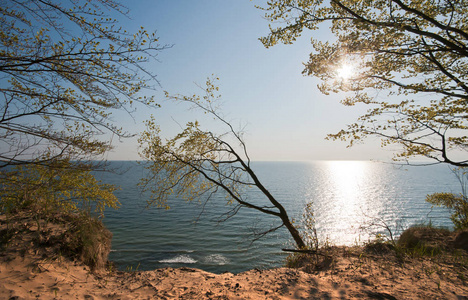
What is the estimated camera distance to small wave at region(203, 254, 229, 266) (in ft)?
58.6

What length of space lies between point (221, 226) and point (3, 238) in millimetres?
25260

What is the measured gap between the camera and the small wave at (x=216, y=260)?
17875 mm

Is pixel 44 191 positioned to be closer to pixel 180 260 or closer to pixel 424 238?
pixel 424 238

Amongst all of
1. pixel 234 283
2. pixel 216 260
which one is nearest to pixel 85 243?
pixel 234 283

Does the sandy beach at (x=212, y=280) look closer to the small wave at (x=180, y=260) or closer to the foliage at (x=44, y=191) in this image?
the foliage at (x=44, y=191)

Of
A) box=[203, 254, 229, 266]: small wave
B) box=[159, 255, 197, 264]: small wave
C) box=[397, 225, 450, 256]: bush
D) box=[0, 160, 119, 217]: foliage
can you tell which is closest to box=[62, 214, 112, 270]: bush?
box=[0, 160, 119, 217]: foliage

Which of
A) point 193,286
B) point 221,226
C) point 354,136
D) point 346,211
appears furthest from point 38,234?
point 346,211

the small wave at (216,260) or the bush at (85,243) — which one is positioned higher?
the bush at (85,243)

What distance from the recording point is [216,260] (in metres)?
18.5

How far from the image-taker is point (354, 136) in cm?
917

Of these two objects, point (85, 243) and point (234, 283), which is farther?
point (85, 243)

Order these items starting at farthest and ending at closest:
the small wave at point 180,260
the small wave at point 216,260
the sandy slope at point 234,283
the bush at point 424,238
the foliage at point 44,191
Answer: the small wave at point 216,260 < the small wave at point 180,260 < the bush at point 424,238 < the foliage at point 44,191 < the sandy slope at point 234,283

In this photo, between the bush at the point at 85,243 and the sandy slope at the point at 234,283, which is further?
the bush at the point at 85,243

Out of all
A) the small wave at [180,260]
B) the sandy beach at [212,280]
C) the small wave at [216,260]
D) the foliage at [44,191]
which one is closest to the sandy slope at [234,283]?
the sandy beach at [212,280]
